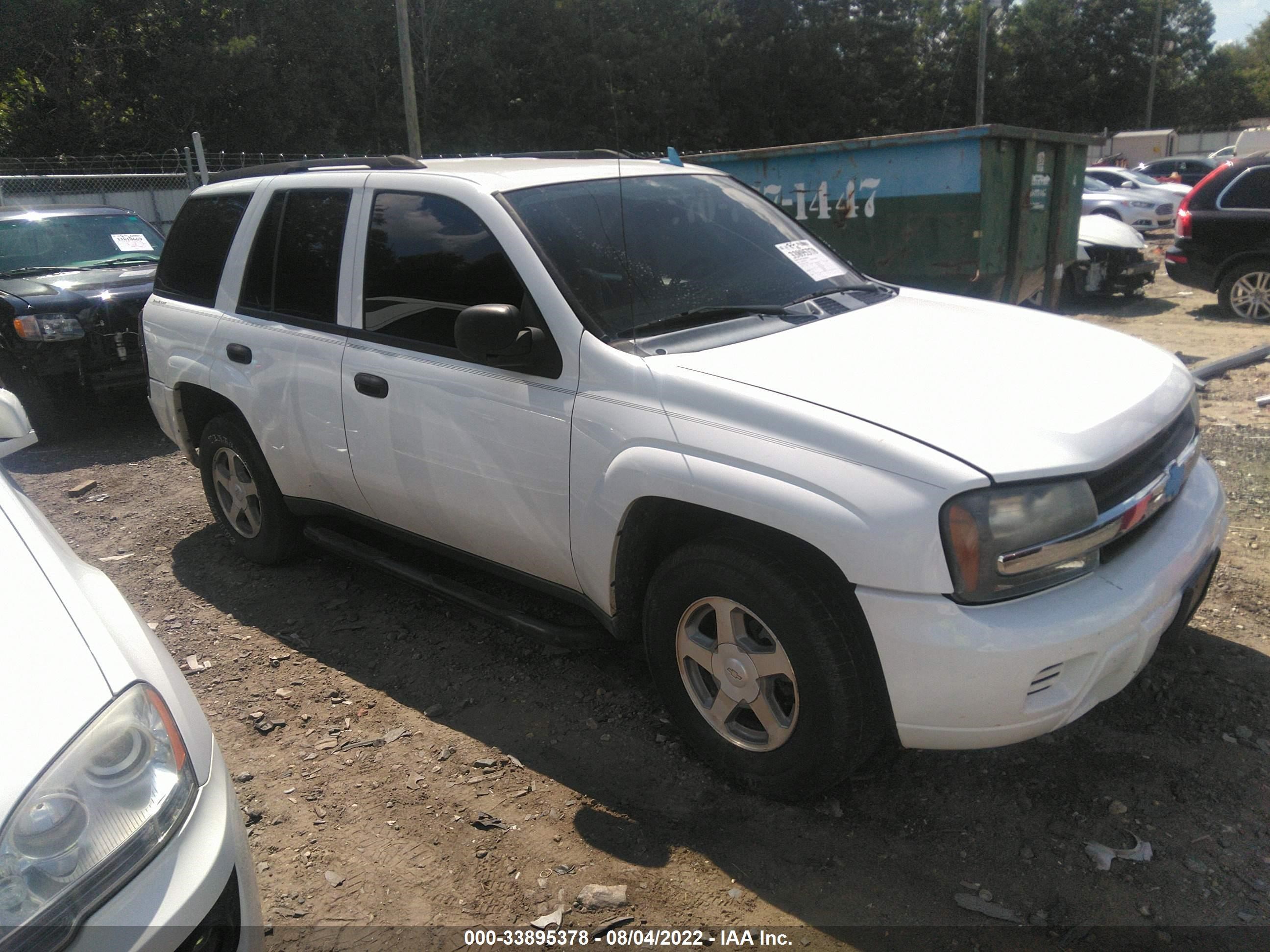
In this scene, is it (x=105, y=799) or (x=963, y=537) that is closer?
(x=105, y=799)

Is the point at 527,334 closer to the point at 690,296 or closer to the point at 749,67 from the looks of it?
the point at 690,296

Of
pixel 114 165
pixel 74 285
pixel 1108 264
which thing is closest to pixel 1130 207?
pixel 1108 264

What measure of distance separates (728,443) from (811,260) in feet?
4.66

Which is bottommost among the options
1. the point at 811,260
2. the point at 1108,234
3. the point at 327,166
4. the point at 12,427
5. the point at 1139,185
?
the point at 1139,185

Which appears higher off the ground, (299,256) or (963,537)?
(299,256)

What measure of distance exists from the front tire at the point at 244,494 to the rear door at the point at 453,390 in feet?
2.69

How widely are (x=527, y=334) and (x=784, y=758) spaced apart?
1483mm

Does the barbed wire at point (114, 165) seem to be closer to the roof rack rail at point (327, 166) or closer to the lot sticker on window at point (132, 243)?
the lot sticker on window at point (132, 243)

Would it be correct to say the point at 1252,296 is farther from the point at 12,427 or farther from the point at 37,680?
the point at 37,680

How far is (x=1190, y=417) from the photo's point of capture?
3.10 m

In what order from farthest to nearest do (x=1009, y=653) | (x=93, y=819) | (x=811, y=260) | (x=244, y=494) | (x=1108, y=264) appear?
1. (x=1108, y=264)
2. (x=244, y=494)
3. (x=811, y=260)
4. (x=1009, y=653)
5. (x=93, y=819)

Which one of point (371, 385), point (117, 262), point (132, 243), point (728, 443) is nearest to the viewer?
point (728, 443)

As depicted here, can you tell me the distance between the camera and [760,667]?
2676 millimetres

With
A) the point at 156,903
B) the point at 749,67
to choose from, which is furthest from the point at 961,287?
the point at 749,67
